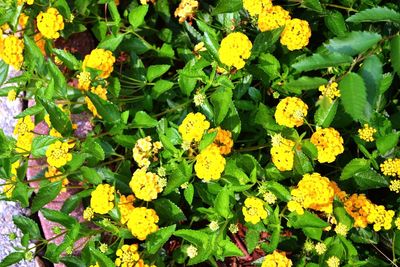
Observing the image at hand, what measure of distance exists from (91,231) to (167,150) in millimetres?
501

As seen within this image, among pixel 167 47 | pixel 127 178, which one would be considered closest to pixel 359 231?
pixel 127 178

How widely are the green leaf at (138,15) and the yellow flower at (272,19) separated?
1.80ft

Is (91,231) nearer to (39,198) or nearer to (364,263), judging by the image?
(39,198)

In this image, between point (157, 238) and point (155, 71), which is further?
point (155, 71)

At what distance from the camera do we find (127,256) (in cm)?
190

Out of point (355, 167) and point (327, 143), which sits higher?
point (327, 143)

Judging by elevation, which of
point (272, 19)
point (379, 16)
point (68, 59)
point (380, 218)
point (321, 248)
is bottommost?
point (321, 248)

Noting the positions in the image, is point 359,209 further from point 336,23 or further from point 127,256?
point 127,256

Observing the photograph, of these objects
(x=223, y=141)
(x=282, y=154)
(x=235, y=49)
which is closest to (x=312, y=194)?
(x=282, y=154)

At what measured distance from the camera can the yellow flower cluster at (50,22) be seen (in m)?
2.16

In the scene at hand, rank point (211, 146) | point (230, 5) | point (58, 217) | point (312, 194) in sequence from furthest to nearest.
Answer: point (58, 217) < point (230, 5) < point (211, 146) < point (312, 194)

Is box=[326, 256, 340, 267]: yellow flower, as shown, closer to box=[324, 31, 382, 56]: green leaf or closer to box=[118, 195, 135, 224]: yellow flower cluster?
box=[118, 195, 135, 224]: yellow flower cluster

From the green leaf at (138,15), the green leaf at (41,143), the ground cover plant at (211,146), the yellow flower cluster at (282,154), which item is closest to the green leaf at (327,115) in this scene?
the ground cover plant at (211,146)

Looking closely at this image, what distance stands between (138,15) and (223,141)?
2.38 feet
